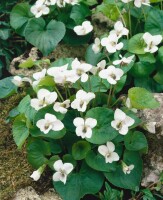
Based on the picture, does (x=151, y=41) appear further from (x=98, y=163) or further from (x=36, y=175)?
(x=36, y=175)

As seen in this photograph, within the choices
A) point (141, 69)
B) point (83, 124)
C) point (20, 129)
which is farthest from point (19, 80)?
point (141, 69)

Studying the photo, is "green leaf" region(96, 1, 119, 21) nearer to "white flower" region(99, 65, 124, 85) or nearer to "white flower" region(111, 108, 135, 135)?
"white flower" region(99, 65, 124, 85)

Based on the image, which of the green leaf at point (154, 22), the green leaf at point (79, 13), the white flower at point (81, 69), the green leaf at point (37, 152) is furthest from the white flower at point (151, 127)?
the green leaf at point (79, 13)

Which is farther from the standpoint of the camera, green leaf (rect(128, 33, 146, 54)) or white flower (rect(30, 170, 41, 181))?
green leaf (rect(128, 33, 146, 54))

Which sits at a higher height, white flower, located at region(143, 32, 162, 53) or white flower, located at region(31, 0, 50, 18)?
white flower, located at region(31, 0, 50, 18)

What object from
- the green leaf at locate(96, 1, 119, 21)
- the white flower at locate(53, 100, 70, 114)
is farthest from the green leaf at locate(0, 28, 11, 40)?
the white flower at locate(53, 100, 70, 114)

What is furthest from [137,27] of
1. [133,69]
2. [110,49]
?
[110,49]
